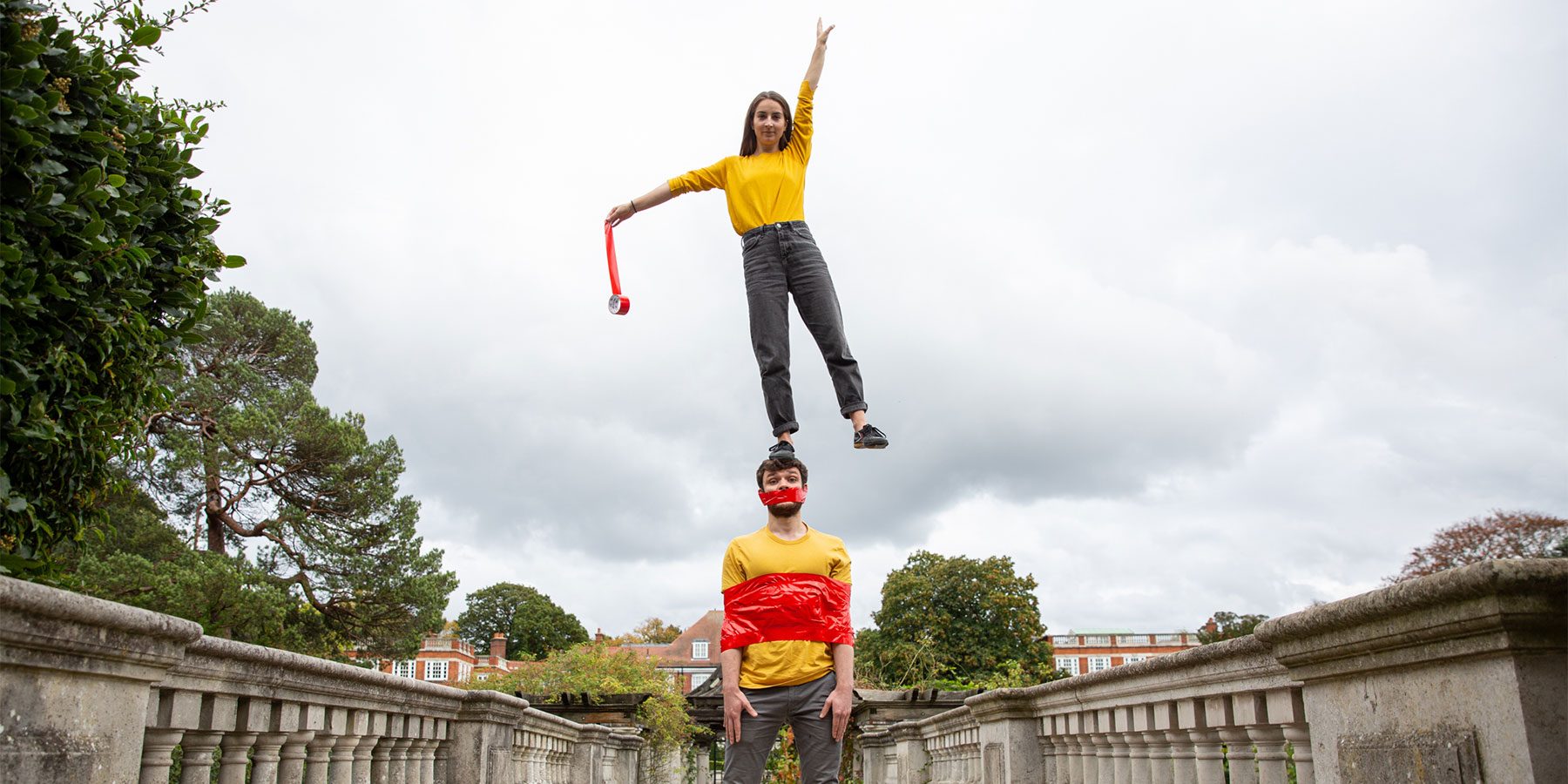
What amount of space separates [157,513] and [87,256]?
2131 cm

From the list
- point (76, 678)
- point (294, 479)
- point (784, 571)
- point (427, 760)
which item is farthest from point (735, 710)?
point (294, 479)

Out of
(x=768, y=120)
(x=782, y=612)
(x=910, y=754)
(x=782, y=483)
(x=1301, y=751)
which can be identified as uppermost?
(x=768, y=120)

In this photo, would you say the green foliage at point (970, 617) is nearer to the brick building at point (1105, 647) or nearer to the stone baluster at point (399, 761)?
the brick building at point (1105, 647)

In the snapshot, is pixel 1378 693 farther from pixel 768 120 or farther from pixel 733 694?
pixel 768 120

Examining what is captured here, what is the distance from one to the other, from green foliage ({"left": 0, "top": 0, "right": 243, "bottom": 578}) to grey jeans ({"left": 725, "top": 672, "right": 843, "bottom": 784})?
2.74 metres

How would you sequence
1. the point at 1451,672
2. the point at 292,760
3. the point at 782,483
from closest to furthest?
the point at 1451,672 < the point at 292,760 < the point at 782,483

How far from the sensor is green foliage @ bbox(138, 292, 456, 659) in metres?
21.8

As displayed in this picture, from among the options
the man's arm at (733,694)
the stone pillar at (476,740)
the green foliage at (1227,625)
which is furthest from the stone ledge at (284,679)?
the green foliage at (1227,625)

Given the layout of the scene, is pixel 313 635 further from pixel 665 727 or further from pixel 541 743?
pixel 541 743

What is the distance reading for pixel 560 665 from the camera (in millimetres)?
23141

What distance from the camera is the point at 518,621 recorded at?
2913 inches

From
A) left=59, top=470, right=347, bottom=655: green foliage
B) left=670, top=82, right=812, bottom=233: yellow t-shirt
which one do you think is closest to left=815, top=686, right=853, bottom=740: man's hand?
left=670, top=82, right=812, bottom=233: yellow t-shirt

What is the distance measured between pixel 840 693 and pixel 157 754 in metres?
2.61

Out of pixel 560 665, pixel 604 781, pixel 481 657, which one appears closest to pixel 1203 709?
pixel 604 781
